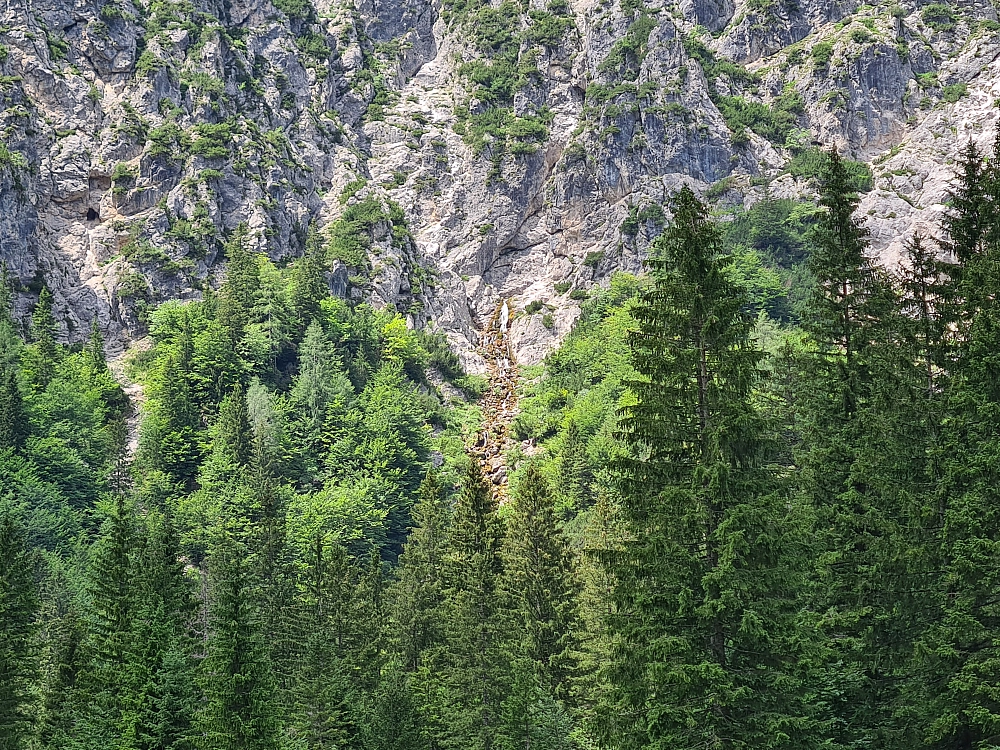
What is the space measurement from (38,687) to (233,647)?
2253 centimetres

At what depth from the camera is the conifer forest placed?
19.4 metres

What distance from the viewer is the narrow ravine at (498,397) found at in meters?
78.8

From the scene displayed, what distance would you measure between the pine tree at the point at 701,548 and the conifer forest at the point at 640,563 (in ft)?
0.21

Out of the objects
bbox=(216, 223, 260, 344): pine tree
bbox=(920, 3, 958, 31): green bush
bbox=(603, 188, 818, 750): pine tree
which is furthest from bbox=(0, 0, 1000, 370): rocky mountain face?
bbox=(603, 188, 818, 750): pine tree

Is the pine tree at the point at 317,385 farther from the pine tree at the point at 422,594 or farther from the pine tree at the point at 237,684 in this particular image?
the pine tree at the point at 237,684

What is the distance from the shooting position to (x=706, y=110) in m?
106

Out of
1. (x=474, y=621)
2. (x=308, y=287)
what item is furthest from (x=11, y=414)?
(x=474, y=621)

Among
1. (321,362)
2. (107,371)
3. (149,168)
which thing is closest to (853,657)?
(321,362)

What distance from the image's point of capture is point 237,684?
2542 centimetres

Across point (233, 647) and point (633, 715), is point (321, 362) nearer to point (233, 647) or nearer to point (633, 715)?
point (233, 647)

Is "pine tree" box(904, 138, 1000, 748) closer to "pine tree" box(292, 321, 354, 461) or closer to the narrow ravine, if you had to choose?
the narrow ravine

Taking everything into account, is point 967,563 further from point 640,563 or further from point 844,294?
point 844,294

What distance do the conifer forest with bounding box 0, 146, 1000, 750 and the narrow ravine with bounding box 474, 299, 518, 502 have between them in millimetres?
8157

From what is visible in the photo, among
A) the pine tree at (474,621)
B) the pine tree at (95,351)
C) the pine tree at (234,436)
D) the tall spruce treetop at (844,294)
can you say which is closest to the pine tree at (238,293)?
the pine tree at (95,351)
